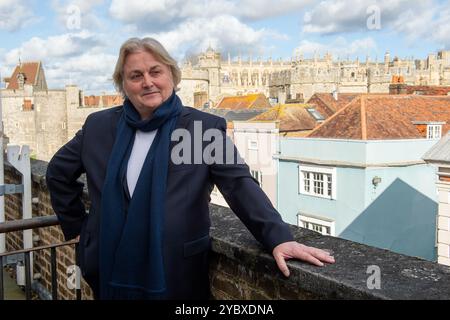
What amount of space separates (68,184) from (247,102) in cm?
3165

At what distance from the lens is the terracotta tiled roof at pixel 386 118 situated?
1742cm

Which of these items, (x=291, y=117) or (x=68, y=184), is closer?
(x=68, y=184)

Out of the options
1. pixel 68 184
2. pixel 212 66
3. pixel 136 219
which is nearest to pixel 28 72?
pixel 212 66

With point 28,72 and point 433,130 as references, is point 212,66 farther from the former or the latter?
point 433,130

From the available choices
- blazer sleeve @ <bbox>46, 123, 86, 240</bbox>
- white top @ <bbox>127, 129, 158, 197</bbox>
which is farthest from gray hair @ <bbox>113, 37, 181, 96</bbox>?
blazer sleeve @ <bbox>46, 123, 86, 240</bbox>

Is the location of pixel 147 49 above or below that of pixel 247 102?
below

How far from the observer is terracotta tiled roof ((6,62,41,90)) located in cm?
4390

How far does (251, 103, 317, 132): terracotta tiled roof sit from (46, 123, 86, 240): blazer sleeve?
20371 mm

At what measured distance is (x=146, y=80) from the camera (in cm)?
223

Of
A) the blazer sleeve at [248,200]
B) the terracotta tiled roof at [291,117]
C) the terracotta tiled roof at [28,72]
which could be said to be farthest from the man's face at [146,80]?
the terracotta tiled roof at [28,72]

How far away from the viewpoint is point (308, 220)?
18.1 meters

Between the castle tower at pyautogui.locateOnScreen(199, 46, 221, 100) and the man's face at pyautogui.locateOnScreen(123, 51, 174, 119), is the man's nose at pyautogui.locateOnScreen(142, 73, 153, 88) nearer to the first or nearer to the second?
the man's face at pyautogui.locateOnScreen(123, 51, 174, 119)

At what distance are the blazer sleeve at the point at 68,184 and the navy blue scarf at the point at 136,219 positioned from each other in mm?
357
